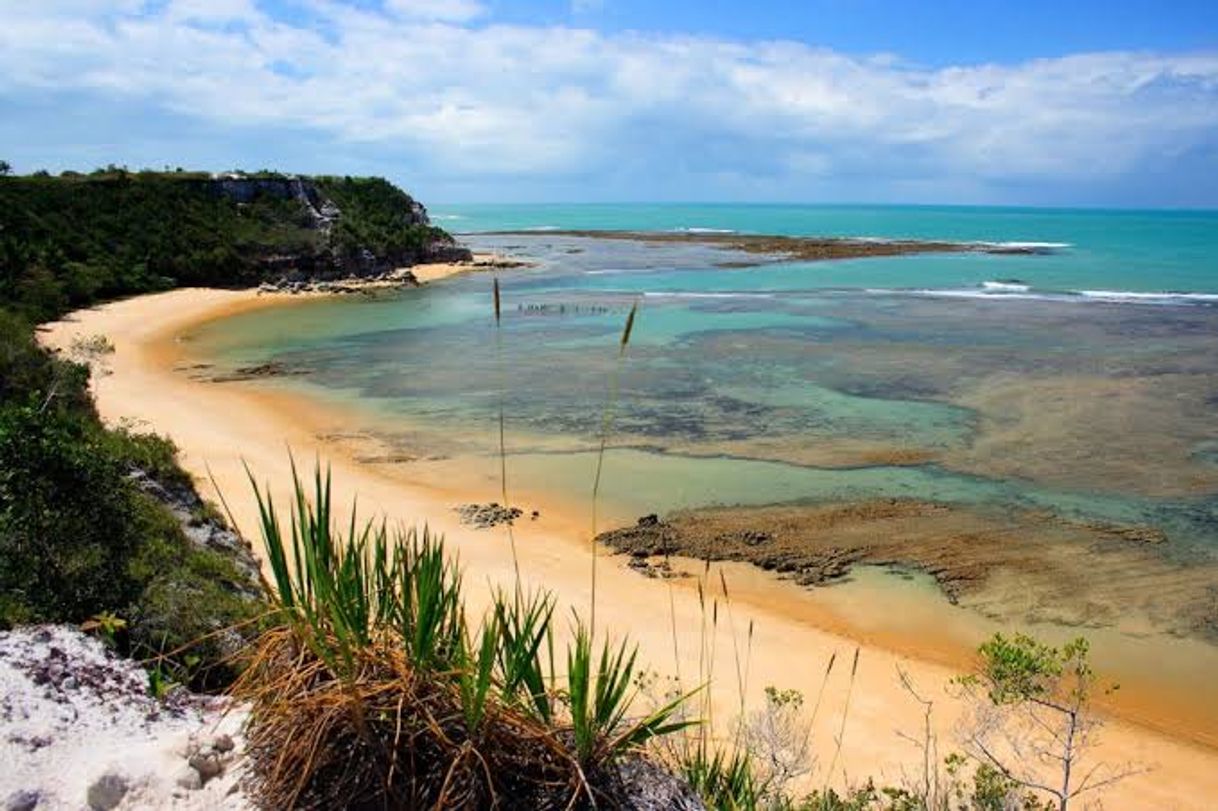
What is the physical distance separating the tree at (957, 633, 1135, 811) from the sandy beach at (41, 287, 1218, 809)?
18.7 inches

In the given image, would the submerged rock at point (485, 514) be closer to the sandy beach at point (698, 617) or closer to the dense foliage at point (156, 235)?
the sandy beach at point (698, 617)

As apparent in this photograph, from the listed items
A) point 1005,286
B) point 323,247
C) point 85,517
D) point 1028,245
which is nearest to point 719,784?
point 85,517

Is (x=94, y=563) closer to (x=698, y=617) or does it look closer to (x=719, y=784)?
(x=719, y=784)

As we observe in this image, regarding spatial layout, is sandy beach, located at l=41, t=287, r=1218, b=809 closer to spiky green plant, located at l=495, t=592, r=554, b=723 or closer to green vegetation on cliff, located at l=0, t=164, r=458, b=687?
spiky green plant, located at l=495, t=592, r=554, b=723

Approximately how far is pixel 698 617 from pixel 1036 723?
4.58m

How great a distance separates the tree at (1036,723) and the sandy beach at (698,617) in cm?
48

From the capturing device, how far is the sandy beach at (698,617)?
8.62 meters

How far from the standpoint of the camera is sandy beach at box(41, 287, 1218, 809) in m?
8.62

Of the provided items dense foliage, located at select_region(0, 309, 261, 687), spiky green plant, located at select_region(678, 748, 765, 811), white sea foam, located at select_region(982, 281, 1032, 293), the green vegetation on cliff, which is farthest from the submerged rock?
white sea foam, located at select_region(982, 281, 1032, 293)

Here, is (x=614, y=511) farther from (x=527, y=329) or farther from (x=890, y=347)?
(x=527, y=329)

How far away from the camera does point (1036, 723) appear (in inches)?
313

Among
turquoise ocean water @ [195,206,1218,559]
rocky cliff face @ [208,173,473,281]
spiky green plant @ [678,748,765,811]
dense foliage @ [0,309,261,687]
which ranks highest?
rocky cliff face @ [208,173,473,281]

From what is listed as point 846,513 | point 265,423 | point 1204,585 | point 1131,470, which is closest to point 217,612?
point 846,513

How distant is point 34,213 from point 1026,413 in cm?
4583
